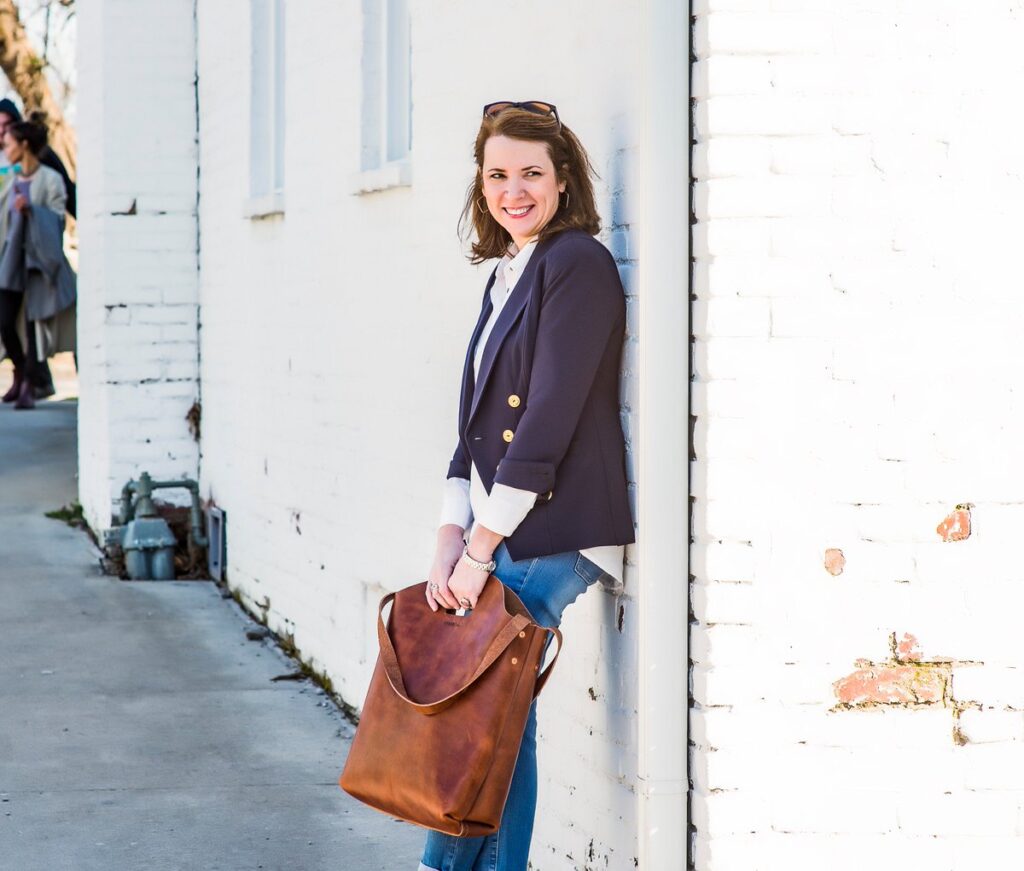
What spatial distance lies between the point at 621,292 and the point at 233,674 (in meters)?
3.47

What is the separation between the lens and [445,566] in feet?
11.4

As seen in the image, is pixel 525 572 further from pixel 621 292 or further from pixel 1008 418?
pixel 1008 418

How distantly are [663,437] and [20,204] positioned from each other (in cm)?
811

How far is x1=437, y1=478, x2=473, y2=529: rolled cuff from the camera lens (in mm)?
3646

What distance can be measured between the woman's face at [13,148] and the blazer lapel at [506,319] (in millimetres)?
8023

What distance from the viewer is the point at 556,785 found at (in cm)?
404

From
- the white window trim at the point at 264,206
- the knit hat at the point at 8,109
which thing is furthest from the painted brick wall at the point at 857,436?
the knit hat at the point at 8,109

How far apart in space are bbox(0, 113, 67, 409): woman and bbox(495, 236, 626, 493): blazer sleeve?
792 centimetres

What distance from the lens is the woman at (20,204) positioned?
10594 mm

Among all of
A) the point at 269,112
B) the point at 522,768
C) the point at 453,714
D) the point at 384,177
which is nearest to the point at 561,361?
the point at 453,714

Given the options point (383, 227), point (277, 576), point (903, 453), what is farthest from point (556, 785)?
point (277, 576)

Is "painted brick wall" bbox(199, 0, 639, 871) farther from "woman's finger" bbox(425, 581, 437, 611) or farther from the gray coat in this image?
the gray coat

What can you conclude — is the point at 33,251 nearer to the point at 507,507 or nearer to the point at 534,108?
the point at 534,108

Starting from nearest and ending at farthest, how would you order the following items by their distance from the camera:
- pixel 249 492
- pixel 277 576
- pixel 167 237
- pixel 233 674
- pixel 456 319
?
pixel 456 319 → pixel 233 674 → pixel 277 576 → pixel 249 492 → pixel 167 237
